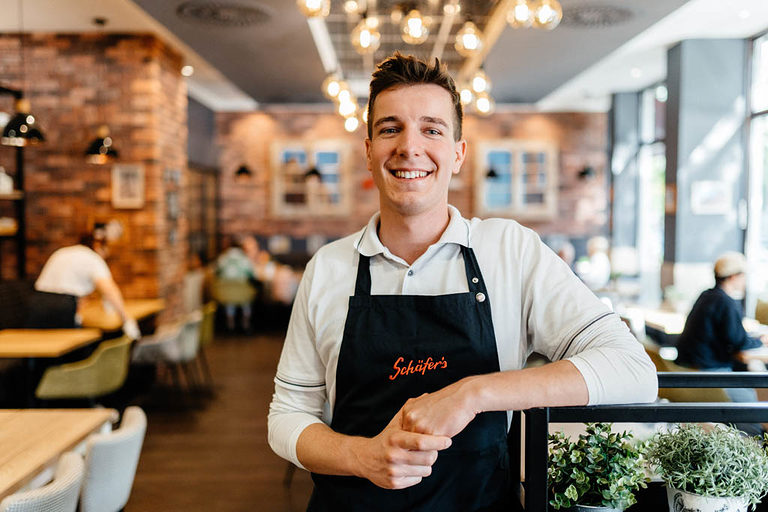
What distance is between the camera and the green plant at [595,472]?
1.15 meters

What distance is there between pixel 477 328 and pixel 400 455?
319 millimetres

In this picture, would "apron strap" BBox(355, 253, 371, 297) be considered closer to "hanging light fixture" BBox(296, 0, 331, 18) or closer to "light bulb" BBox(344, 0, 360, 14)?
"hanging light fixture" BBox(296, 0, 331, 18)

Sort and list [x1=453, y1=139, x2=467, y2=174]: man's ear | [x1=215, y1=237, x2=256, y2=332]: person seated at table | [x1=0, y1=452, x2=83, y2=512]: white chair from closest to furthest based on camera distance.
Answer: [x1=453, y1=139, x2=467, y2=174]: man's ear < [x1=0, y1=452, x2=83, y2=512]: white chair < [x1=215, y1=237, x2=256, y2=332]: person seated at table

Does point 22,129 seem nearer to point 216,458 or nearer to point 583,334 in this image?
point 216,458

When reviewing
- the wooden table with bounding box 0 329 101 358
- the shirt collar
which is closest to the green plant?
the shirt collar

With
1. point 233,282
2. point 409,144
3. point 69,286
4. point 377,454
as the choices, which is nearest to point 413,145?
point 409,144

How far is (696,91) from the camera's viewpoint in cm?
695

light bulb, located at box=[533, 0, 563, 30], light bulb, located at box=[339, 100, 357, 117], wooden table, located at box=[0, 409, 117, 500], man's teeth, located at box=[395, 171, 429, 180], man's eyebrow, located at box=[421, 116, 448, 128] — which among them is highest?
light bulb, located at box=[533, 0, 563, 30]

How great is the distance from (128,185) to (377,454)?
241 inches

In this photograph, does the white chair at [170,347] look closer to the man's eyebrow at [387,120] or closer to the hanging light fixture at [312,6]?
the hanging light fixture at [312,6]

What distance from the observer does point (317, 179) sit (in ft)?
35.2

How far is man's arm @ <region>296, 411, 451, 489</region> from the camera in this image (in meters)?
1.04

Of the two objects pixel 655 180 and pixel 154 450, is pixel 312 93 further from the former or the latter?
pixel 154 450

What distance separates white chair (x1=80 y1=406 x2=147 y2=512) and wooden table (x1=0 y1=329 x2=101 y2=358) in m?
2.07
